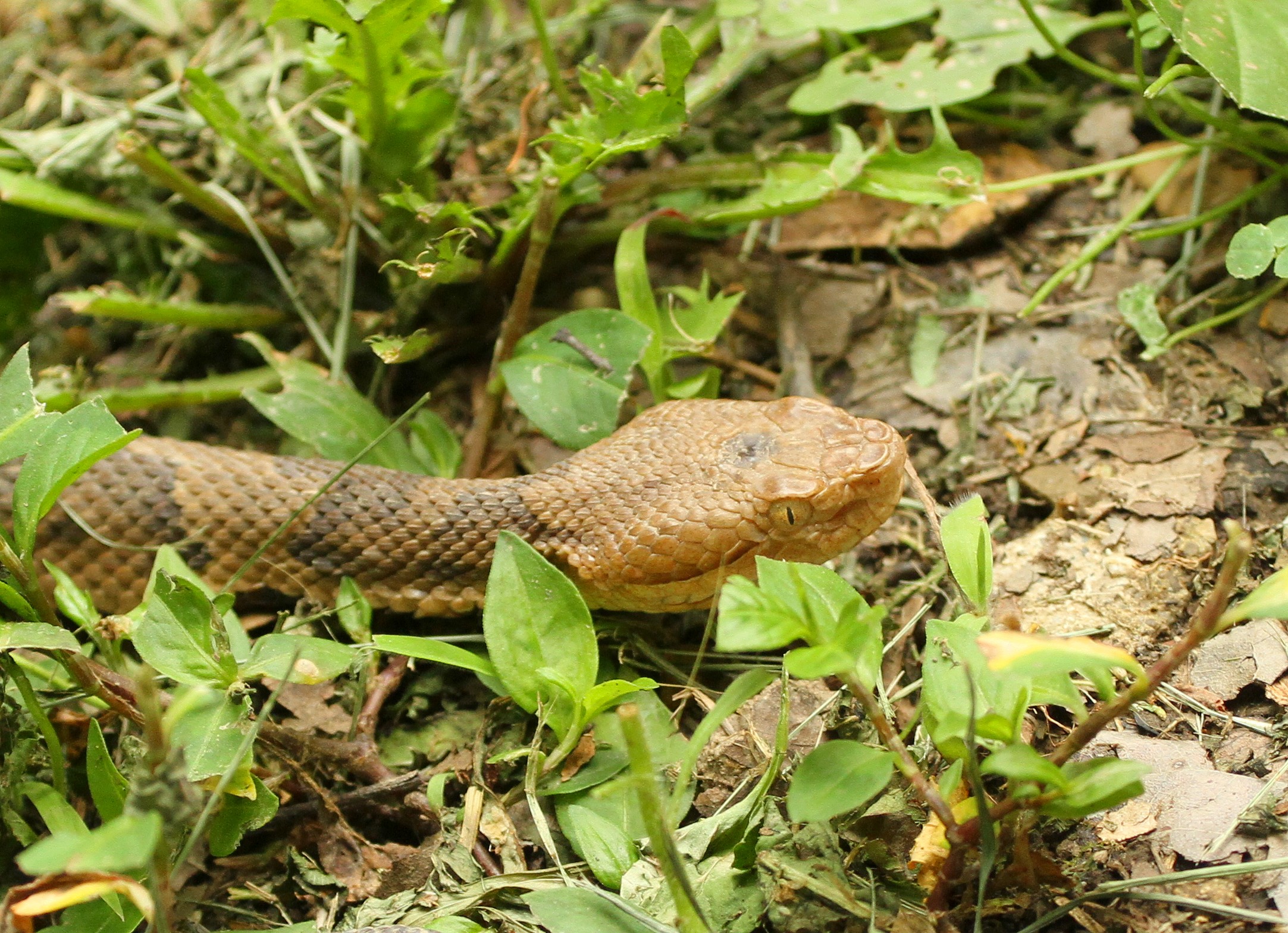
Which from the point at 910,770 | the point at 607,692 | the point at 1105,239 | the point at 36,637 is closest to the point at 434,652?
the point at 607,692

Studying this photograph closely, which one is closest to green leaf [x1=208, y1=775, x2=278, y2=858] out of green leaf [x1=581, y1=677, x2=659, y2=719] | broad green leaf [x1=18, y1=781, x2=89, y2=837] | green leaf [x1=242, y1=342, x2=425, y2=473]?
broad green leaf [x1=18, y1=781, x2=89, y2=837]

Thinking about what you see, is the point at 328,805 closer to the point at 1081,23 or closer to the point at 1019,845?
the point at 1019,845

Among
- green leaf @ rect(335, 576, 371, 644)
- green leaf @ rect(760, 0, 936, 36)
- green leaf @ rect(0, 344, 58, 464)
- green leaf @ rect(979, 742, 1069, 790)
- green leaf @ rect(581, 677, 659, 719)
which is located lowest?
green leaf @ rect(335, 576, 371, 644)

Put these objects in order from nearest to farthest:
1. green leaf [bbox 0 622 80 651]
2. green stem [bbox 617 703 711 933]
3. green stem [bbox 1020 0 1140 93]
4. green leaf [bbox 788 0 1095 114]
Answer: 1. green stem [bbox 617 703 711 933]
2. green leaf [bbox 0 622 80 651]
3. green stem [bbox 1020 0 1140 93]
4. green leaf [bbox 788 0 1095 114]

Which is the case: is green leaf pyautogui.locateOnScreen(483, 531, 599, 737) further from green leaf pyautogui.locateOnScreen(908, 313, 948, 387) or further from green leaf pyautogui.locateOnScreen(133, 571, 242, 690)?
green leaf pyautogui.locateOnScreen(908, 313, 948, 387)

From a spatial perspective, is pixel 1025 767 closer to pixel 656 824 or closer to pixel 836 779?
pixel 836 779

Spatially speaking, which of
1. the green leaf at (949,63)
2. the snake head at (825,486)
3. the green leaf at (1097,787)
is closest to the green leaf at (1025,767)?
the green leaf at (1097,787)

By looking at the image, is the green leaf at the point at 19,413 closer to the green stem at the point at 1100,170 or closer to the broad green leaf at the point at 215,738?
the broad green leaf at the point at 215,738

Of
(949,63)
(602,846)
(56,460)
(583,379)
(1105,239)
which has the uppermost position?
(949,63)
